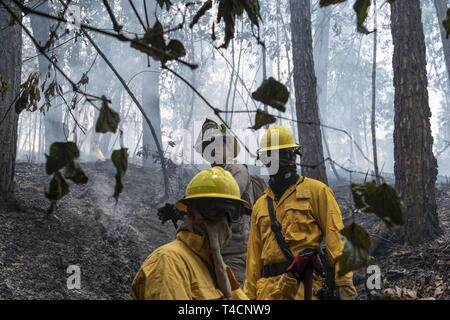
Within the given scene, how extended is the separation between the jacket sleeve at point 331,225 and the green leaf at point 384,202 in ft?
6.96

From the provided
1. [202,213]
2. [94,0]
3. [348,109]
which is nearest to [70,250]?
[202,213]

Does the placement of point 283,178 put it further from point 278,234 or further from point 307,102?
point 307,102

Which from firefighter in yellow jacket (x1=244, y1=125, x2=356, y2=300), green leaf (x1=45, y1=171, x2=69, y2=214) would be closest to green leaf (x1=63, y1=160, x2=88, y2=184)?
green leaf (x1=45, y1=171, x2=69, y2=214)

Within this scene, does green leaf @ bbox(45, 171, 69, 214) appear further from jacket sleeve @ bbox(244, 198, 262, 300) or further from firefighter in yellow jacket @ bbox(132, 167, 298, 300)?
jacket sleeve @ bbox(244, 198, 262, 300)

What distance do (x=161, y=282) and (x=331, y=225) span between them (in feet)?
6.09

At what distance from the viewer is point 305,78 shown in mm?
8898

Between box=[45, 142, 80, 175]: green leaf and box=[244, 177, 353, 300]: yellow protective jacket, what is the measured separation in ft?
7.91

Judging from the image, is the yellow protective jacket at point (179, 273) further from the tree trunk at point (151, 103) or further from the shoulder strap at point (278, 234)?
the tree trunk at point (151, 103)

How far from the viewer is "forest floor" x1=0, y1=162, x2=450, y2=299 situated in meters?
5.55

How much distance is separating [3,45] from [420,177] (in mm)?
5417

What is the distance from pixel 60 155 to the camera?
166 centimetres

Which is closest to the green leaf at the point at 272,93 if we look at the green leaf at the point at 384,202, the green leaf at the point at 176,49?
the green leaf at the point at 176,49

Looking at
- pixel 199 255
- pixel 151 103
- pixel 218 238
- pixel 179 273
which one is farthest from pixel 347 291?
pixel 151 103
